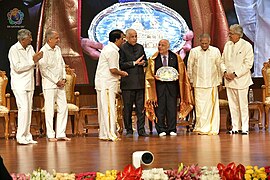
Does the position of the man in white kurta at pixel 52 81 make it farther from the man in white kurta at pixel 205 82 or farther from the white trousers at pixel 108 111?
the man in white kurta at pixel 205 82

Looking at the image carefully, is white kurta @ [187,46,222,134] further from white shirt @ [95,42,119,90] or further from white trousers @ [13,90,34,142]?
white trousers @ [13,90,34,142]

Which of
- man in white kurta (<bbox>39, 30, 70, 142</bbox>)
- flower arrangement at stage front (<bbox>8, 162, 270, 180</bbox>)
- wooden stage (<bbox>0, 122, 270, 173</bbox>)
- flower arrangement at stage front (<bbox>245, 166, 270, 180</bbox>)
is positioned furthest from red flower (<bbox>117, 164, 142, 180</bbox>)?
man in white kurta (<bbox>39, 30, 70, 142</bbox>)

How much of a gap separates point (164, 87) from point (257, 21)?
4263 mm

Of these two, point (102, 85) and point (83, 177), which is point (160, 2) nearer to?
point (102, 85)

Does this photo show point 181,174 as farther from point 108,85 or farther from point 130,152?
point 108,85

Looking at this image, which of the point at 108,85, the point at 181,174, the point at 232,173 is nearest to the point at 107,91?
the point at 108,85

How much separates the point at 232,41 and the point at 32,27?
191 inches

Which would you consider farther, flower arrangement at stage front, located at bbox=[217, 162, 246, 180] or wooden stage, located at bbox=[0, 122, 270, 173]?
wooden stage, located at bbox=[0, 122, 270, 173]

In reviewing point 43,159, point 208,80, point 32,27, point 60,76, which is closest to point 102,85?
point 60,76

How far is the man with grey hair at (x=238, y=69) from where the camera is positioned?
31.3 feet

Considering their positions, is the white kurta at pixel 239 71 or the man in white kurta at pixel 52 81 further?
the white kurta at pixel 239 71

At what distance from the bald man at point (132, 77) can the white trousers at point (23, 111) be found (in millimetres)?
1316

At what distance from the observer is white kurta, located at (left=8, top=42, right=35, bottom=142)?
8.86m

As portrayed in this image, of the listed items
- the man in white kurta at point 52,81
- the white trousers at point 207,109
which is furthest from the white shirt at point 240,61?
the man in white kurta at point 52,81
